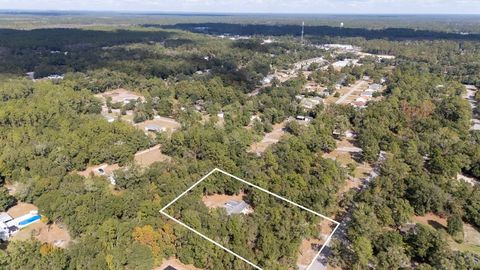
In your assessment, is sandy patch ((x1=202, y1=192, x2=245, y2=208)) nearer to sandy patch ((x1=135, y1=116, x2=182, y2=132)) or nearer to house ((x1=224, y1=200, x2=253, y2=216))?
house ((x1=224, y1=200, x2=253, y2=216))

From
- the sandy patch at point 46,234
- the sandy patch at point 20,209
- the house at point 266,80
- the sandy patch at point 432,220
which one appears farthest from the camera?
the house at point 266,80

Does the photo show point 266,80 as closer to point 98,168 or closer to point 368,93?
point 368,93

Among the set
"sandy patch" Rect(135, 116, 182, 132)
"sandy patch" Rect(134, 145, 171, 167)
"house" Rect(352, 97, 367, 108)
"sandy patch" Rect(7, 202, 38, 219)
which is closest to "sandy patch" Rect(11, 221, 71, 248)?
"sandy patch" Rect(7, 202, 38, 219)

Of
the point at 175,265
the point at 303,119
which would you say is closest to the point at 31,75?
the point at 303,119

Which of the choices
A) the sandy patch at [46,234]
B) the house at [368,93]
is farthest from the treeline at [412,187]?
the sandy patch at [46,234]

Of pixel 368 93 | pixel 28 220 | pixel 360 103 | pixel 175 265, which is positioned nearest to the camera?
pixel 175 265

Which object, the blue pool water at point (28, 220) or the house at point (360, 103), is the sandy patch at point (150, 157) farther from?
the house at point (360, 103)

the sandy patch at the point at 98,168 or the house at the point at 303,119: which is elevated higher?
the house at the point at 303,119
